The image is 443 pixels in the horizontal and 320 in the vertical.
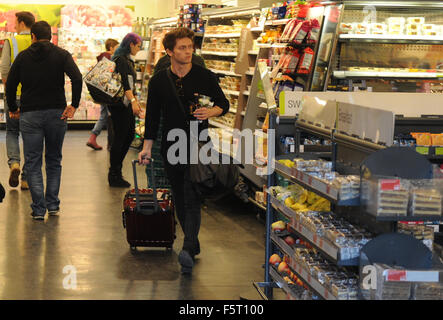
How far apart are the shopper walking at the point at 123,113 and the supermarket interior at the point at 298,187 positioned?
0.25 meters

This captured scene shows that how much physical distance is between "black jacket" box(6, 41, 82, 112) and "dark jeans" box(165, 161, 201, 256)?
1918 mm

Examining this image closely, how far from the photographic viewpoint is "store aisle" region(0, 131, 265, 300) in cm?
523

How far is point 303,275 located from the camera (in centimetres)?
383

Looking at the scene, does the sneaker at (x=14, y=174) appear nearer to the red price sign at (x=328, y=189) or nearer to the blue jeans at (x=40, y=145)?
the blue jeans at (x=40, y=145)

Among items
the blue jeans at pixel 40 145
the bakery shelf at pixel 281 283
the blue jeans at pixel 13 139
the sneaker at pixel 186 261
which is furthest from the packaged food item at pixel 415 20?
the blue jeans at pixel 13 139

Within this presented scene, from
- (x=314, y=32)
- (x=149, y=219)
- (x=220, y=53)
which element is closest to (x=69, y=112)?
(x=149, y=219)

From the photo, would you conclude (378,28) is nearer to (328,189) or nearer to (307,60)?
(307,60)

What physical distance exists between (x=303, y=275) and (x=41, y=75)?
4.18 metres

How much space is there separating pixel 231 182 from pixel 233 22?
473 centimetres

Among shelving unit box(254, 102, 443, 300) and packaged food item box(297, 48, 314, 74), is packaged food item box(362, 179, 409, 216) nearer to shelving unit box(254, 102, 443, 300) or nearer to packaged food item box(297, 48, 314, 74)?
shelving unit box(254, 102, 443, 300)

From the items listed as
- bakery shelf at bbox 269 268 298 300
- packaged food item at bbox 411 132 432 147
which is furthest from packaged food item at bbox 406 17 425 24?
bakery shelf at bbox 269 268 298 300

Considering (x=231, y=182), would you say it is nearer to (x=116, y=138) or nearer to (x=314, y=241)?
(x=314, y=241)

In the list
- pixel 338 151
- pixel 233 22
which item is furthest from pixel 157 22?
pixel 338 151

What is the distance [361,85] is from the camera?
6754 millimetres
